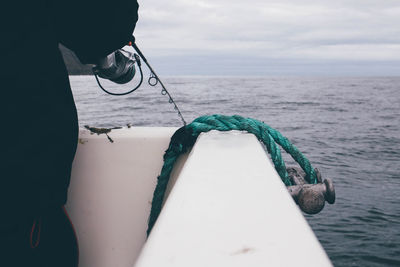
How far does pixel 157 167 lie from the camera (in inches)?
68.5

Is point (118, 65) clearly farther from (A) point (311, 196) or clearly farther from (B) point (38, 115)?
→ (A) point (311, 196)

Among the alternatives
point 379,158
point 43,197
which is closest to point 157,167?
point 43,197

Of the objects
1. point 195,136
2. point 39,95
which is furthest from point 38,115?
point 195,136

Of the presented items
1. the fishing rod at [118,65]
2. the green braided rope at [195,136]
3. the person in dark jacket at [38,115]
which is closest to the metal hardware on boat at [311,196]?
the green braided rope at [195,136]

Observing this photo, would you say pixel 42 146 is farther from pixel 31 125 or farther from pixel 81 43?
pixel 81 43

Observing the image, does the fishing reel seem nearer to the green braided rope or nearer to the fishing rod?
the fishing rod

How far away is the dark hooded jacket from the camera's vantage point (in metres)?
0.98

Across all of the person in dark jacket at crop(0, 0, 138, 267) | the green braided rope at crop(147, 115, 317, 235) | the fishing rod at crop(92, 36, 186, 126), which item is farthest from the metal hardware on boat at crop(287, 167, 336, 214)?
the fishing rod at crop(92, 36, 186, 126)

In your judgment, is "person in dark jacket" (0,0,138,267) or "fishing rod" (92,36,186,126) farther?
"fishing rod" (92,36,186,126)

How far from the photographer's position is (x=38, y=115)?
40.9 inches

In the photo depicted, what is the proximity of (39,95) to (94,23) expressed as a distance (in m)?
0.36

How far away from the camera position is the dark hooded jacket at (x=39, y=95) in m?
0.98

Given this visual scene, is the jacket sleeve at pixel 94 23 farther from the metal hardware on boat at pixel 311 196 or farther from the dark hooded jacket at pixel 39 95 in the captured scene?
the metal hardware on boat at pixel 311 196

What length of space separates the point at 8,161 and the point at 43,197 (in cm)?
17
